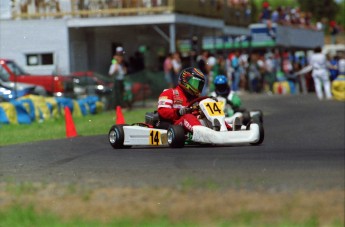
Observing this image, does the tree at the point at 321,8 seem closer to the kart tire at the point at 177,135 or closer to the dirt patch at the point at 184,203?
the kart tire at the point at 177,135

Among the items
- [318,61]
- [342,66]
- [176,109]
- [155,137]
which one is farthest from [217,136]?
[342,66]

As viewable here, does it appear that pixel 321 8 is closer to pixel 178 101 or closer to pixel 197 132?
pixel 178 101

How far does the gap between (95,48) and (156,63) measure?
11.1 ft

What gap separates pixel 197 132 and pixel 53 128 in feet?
23.1

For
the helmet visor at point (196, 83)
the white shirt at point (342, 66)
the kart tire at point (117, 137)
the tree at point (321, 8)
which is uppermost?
the helmet visor at point (196, 83)

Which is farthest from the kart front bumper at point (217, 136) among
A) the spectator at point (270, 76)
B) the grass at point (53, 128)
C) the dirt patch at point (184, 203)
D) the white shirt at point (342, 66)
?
the spectator at point (270, 76)

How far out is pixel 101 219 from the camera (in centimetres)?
753

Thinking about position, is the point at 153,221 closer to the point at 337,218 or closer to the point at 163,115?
the point at 337,218

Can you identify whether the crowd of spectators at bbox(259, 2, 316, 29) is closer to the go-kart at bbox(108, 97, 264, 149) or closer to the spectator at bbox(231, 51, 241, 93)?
the spectator at bbox(231, 51, 241, 93)

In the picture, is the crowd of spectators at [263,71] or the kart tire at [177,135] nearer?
the kart tire at [177,135]

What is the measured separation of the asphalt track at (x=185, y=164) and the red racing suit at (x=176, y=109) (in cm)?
34

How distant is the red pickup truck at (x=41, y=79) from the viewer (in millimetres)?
25859

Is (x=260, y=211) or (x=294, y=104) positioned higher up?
(x=260, y=211)

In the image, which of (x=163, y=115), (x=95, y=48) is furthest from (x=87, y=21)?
(x=163, y=115)
